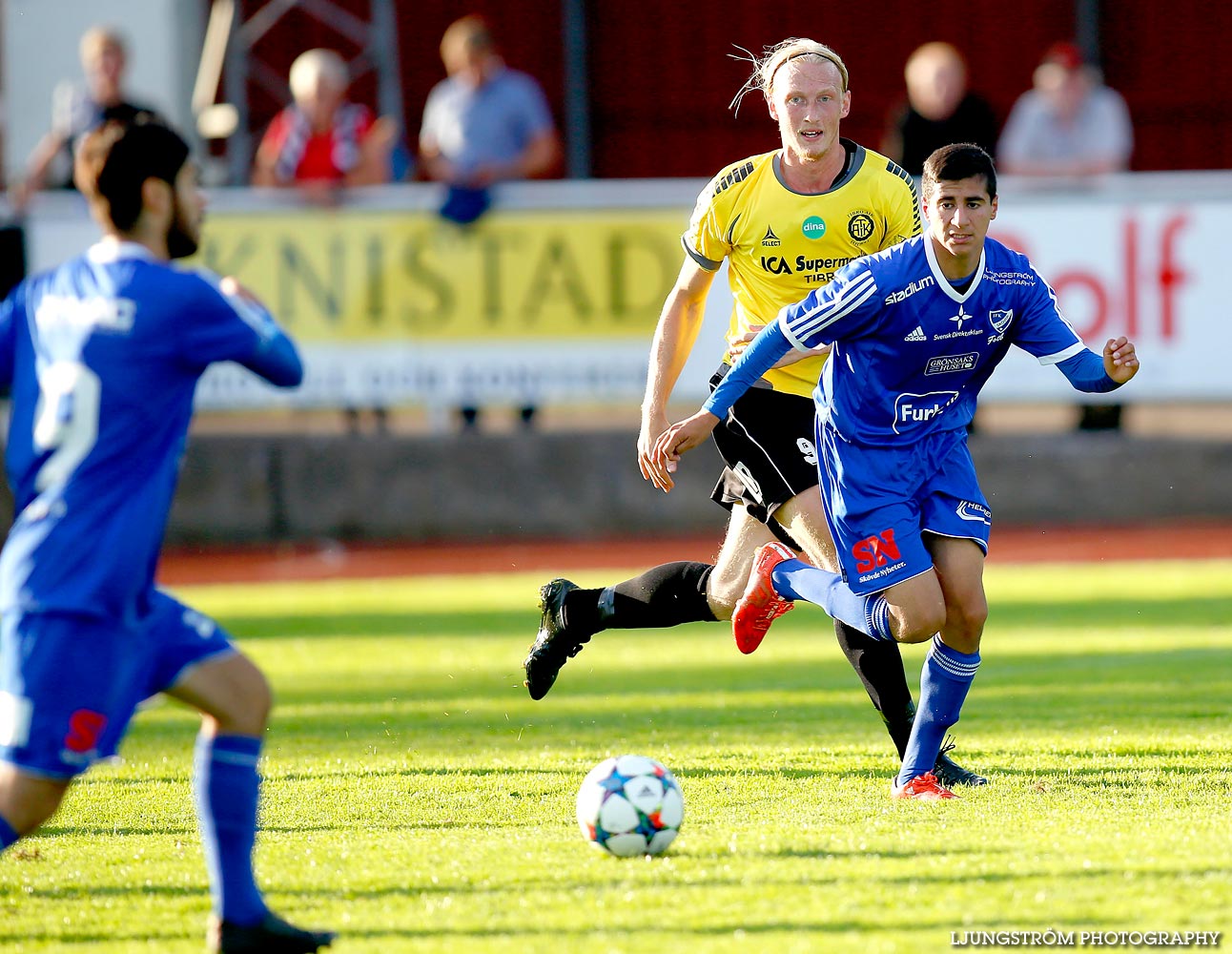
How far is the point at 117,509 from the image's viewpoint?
4.33 m

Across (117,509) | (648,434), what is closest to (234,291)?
(117,509)

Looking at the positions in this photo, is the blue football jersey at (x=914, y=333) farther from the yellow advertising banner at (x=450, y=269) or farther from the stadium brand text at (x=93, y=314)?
the yellow advertising banner at (x=450, y=269)

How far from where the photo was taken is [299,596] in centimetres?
1311

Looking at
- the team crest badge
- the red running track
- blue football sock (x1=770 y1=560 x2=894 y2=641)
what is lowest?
the red running track

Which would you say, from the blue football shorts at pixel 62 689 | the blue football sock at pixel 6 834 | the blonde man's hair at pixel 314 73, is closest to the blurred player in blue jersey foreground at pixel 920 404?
the blue football shorts at pixel 62 689

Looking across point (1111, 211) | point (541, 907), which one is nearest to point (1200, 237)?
point (1111, 211)

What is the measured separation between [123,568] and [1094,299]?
11748 millimetres

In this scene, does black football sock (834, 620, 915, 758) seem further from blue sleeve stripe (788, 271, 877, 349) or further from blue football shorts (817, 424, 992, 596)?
blue sleeve stripe (788, 271, 877, 349)

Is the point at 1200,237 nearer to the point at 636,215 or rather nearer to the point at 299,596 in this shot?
the point at 636,215

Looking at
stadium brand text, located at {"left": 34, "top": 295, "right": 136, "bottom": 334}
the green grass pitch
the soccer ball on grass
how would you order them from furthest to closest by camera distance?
1. the soccer ball on grass
2. the green grass pitch
3. stadium brand text, located at {"left": 34, "top": 295, "right": 136, "bottom": 334}

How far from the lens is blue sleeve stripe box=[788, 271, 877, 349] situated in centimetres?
589

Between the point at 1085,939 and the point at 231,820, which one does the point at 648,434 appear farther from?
the point at 1085,939

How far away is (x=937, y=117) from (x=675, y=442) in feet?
27.9

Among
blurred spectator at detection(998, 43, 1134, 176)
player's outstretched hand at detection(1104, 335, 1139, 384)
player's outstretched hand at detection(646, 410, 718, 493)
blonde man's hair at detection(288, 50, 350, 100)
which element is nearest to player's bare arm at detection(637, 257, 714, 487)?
player's outstretched hand at detection(646, 410, 718, 493)
